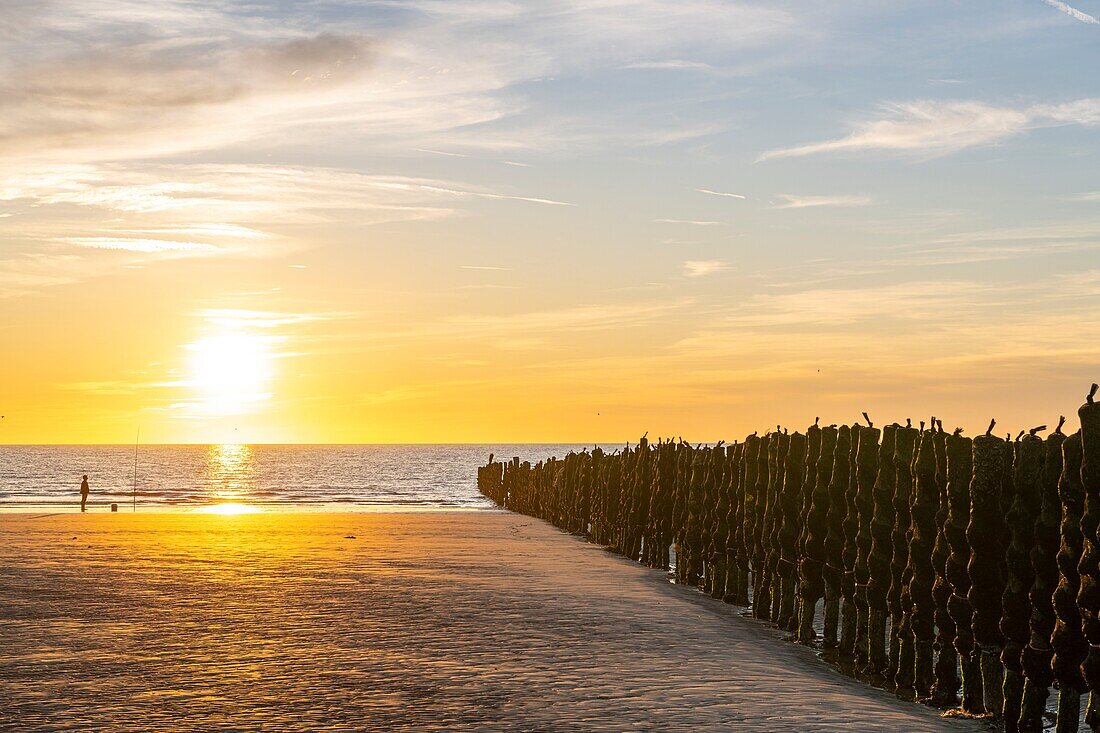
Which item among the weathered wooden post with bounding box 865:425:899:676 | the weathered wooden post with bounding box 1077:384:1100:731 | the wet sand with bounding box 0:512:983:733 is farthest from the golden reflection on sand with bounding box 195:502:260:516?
the weathered wooden post with bounding box 1077:384:1100:731

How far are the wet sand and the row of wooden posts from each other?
20.1 inches

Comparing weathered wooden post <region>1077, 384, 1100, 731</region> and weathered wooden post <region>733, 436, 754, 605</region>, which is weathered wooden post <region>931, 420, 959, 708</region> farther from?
weathered wooden post <region>733, 436, 754, 605</region>

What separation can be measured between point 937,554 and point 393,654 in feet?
16.6

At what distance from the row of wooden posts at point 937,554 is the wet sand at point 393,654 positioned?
512 mm

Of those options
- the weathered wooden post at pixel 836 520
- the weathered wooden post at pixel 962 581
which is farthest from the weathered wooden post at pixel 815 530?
the weathered wooden post at pixel 962 581

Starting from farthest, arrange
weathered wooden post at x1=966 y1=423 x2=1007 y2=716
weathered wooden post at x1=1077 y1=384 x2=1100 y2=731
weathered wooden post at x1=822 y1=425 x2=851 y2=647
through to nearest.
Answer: weathered wooden post at x1=822 y1=425 x2=851 y2=647, weathered wooden post at x1=966 y1=423 x2=1007 y2=716, weathered wooden post at x1=1077 y1=384 x2=1100 y2=731

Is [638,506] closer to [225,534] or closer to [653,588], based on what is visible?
[653,588]

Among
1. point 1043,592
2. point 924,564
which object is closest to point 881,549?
point 924,564

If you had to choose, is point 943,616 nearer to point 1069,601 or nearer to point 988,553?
point 988,553

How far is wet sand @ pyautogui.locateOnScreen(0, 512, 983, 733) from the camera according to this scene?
8.67 meters

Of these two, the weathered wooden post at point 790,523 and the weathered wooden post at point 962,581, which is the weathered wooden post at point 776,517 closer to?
the weathered wooden post at point 790,523

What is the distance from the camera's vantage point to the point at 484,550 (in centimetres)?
2509

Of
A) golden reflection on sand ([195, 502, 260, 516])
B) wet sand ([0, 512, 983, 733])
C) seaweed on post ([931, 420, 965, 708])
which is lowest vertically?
golden reflection on sand ([195, 502, 260, 516])

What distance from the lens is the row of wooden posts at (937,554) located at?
841 centimetres
